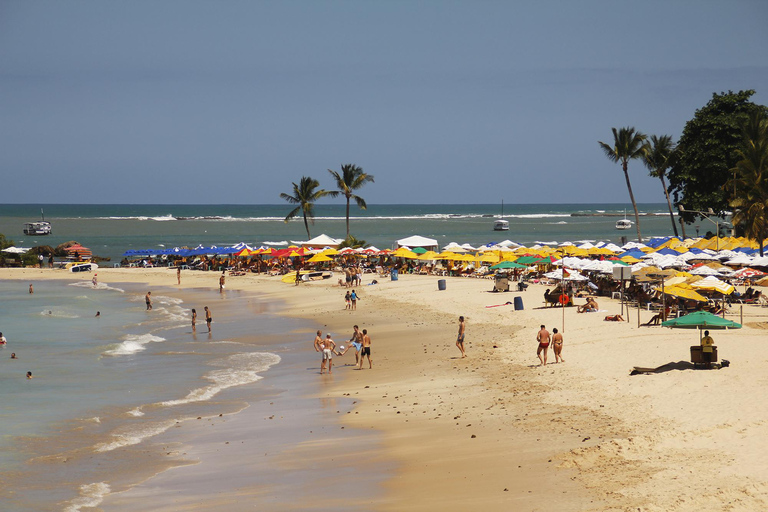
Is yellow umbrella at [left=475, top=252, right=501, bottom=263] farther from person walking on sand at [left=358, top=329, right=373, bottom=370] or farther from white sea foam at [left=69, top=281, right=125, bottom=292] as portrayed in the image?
person walking on sand at [left=358, top=329, right=373, bottom=370]

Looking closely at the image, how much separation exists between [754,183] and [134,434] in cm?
3322

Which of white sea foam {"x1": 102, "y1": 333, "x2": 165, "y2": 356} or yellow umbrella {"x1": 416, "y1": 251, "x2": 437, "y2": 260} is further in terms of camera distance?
yellow umbrella {"x1": 416, "y1": 251, "x2": 437, "y2": 260}

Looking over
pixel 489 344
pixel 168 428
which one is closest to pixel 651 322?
pixel 489 344

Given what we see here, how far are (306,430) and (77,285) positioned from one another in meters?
37.3

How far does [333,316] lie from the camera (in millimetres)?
30125

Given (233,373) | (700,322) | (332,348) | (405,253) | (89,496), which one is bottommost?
(233,373)

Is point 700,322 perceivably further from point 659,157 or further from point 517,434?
point 659,157

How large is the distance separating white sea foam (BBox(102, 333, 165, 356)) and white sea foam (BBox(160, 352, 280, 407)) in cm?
351

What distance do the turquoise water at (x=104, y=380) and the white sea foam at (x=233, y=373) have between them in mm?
26

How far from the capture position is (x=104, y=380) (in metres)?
19.1

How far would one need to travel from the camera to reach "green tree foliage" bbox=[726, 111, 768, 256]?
3366 centimetres

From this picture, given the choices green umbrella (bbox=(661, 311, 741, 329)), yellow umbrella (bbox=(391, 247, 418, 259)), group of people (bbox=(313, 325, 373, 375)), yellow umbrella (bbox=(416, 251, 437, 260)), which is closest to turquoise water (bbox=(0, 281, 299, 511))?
group of people (bbox=(313, 325, 373, 375))

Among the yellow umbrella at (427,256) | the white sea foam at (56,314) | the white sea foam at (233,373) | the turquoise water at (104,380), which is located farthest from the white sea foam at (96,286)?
the white sea foam at (233,373)

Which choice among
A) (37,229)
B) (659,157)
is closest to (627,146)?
(659,157)
